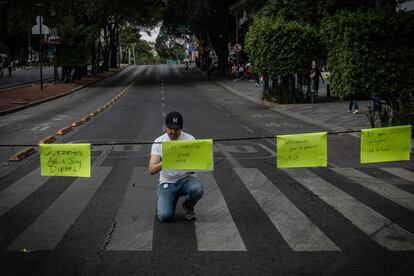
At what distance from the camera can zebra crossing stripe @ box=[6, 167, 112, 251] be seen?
6898 millimetres

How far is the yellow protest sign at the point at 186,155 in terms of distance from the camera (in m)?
7.72

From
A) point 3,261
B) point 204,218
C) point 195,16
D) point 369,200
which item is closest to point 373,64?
point 369,200

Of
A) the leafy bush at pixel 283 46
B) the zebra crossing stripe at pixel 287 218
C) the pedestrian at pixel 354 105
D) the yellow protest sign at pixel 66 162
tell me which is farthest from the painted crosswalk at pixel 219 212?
the leafy bush at pixel 283 46

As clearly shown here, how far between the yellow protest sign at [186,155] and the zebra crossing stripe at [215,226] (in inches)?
29.3

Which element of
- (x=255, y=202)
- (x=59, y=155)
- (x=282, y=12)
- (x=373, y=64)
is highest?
(x=282, y=12)

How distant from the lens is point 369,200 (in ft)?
30.1

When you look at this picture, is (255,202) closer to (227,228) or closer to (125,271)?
(227,228)

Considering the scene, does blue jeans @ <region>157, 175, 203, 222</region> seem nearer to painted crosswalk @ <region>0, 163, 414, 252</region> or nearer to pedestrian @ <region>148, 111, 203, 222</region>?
pedestrian @ <region>148, 111, 203, 222</region>

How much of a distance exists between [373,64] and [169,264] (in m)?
14.4

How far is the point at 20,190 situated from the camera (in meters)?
10.1

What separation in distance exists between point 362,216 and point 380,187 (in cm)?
231

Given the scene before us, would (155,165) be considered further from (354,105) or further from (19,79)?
(19,79)

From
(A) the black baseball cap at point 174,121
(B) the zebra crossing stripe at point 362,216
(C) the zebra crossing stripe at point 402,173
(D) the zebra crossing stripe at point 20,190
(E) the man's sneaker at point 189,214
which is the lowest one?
(D) the zebra crossing stripe at point 20,190

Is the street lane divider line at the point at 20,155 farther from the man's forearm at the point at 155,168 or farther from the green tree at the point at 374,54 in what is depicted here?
the green tree at the point at 374,54
